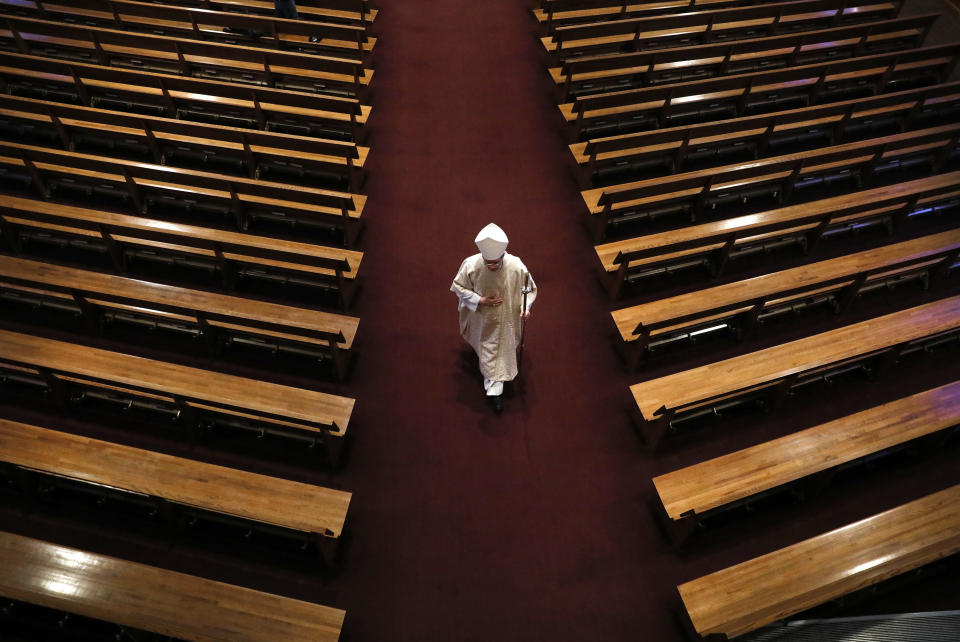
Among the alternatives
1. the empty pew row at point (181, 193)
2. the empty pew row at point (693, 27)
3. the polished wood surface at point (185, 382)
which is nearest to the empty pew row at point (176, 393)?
the polished wood surface at point (185, 382)

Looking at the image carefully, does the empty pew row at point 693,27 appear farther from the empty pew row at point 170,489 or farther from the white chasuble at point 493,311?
the empty pew row at point 170,489

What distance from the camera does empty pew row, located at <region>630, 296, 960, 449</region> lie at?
258cm

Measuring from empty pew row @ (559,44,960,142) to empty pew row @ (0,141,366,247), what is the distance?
4.84 ft

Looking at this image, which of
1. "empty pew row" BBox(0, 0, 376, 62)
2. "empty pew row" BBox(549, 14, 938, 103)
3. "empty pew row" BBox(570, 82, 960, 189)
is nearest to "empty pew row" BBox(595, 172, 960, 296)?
"empty pew row" BBox(570, 82, 960, 189)

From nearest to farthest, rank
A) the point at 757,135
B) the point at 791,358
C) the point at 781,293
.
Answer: the point at 791,358
the point at 781,293
the point at 757,135

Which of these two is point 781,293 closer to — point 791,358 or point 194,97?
point 791,358

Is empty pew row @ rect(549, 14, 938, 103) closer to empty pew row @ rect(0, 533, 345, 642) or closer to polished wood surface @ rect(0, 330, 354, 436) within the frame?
polished wood surface @ rect(0, 330, 354, 436)

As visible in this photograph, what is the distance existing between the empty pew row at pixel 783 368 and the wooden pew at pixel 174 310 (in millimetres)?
1330

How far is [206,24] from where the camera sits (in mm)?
3934

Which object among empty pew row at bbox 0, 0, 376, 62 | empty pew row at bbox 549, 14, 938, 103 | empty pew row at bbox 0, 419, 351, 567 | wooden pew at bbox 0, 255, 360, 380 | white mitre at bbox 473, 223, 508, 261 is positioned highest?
empty pew row at bbox 549, 14, 938, 103

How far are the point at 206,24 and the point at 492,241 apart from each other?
9.28ft

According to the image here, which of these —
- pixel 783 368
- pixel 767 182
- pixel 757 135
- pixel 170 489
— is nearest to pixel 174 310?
pixel 170 489

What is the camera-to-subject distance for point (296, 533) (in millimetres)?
2299

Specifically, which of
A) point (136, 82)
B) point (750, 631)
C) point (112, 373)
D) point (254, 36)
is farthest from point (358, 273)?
point (750, 631)
